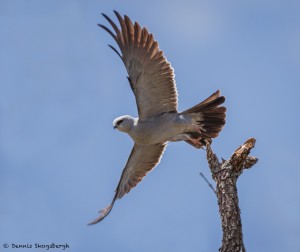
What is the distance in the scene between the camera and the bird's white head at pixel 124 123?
8.42 metres

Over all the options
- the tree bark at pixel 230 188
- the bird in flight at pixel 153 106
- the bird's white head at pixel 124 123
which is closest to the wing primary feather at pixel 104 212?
the bird in flight at pixel 153 106

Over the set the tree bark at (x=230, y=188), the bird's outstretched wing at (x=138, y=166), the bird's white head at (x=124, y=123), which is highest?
the bird's white head at (x=124, y=123)

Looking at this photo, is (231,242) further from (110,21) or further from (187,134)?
(110,21)

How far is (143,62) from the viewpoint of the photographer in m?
7.91

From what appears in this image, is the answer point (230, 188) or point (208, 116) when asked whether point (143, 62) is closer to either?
point (208, 116)

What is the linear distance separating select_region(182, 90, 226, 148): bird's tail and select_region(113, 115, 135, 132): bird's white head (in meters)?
0.81

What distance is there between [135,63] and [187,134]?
1.45 metres

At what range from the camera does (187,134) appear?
862cm

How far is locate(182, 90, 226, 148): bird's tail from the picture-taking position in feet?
27.2

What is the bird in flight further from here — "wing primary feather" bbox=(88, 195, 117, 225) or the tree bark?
the tree bark

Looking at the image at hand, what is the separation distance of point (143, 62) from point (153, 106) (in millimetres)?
740

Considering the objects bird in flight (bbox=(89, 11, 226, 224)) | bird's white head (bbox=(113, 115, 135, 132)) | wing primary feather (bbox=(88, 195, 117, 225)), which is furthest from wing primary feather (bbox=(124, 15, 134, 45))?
wing primary feather (bbox=(88, 195, 117, 225))

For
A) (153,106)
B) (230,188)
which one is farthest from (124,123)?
(230,188)

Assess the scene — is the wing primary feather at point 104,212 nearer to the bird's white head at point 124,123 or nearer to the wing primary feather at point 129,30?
the bird's white head at point 124,123
